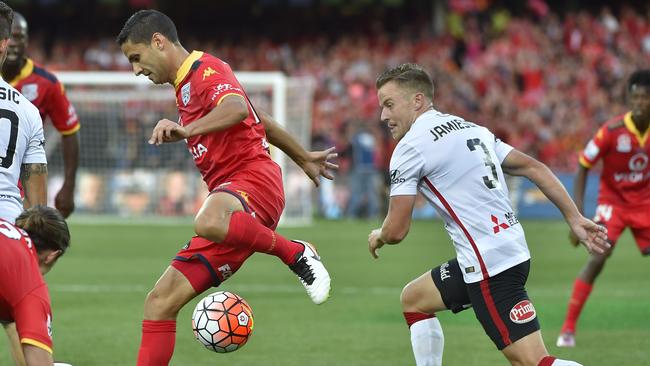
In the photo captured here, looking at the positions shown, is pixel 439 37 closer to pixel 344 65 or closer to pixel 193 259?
pixel 344 65

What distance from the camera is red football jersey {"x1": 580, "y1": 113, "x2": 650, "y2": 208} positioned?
1040 cm

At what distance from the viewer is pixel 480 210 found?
629cm

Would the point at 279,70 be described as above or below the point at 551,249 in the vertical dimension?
above

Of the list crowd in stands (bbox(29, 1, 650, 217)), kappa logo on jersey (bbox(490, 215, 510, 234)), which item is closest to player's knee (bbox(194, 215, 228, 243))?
kappa logo on jersey (bbox(490, 215, 510, 234))

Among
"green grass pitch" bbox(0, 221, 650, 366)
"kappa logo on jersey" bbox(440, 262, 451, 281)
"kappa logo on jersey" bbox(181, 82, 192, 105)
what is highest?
"kappa logo on jersey" bbox(181, 82, 192, 105)

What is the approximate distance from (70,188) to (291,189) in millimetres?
16350

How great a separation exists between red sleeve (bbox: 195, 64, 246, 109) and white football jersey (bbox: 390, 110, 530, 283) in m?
1.18

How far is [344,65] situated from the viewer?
33.8m

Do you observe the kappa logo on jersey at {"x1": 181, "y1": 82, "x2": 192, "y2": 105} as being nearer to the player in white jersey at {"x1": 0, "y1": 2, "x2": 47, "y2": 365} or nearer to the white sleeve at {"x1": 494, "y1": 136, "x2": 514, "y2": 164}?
A: the player in white jersey at {"x1": 0, "y1": 2, "x2": 47, "y2": 365}

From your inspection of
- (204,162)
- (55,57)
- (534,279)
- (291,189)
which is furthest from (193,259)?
(55,57)

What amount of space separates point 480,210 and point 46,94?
15.3 ft

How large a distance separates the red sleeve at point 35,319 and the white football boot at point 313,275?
205 cm

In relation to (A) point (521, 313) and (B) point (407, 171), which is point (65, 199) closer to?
(B) point (407, 171)

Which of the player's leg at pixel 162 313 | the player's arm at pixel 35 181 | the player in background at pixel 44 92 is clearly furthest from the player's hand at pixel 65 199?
the player's leg at pixel 162 313
